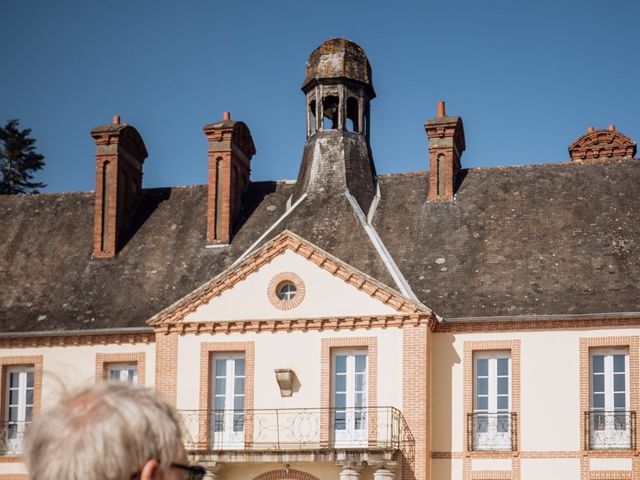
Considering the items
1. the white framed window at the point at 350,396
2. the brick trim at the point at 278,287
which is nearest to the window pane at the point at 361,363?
the white framed window at the point at 350,396

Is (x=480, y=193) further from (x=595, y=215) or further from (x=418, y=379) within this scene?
(x=418, y=379)

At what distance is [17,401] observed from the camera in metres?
29.6

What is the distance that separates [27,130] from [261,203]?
2251 cm

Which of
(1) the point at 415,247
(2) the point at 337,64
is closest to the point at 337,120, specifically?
(2) the point at 337,64

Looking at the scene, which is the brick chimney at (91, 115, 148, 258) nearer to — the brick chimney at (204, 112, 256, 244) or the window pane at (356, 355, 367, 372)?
the brick chimney at (204, 112, 256, 244)

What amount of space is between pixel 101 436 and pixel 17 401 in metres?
26.8

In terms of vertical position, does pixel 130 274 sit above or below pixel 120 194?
below

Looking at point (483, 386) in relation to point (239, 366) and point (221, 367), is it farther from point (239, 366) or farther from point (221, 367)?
point (221, 367)

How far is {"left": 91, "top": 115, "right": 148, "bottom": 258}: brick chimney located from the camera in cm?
3175

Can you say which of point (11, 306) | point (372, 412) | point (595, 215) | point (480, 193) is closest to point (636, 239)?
point (595, 215)

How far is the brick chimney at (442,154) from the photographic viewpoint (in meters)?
30.3

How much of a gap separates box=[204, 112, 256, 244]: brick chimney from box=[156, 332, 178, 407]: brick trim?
363cm

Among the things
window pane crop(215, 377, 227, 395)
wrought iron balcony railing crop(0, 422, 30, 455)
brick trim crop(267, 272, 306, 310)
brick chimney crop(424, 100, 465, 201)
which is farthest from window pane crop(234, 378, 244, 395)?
brick chimney crop(424, 100, 465, 201)

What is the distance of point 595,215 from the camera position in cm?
2903
